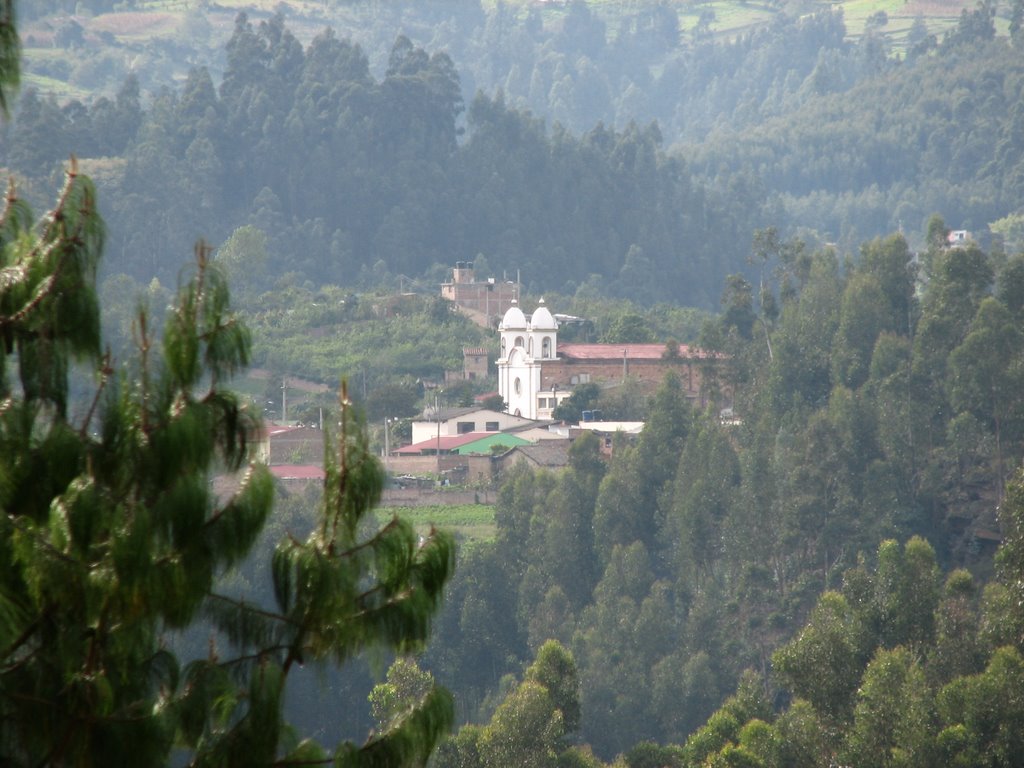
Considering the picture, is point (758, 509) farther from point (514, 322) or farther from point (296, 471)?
point (514, 322)

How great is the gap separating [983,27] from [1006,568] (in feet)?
290

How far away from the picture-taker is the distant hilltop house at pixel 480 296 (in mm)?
65062

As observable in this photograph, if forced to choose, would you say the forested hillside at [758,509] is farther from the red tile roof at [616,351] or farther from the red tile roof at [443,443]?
the red tile roof at [616,351]

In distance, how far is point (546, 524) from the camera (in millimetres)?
43375

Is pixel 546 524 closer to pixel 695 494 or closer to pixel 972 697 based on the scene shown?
pixel 695 494

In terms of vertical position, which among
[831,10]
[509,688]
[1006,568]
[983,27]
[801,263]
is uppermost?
[831,10]

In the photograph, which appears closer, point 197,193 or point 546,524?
point 546,524

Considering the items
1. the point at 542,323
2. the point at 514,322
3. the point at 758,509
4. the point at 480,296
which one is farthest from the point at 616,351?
the point at 758,509

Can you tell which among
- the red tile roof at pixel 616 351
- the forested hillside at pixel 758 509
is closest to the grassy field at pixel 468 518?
the forested hillside at pixel 758 509

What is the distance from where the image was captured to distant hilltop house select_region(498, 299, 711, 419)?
54.1m

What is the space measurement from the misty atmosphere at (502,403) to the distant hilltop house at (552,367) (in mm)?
124

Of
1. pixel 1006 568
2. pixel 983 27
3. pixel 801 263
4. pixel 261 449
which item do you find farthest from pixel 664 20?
pixel 261 449

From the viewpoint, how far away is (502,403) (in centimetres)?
5419

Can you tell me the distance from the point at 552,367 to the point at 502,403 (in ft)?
5.58
